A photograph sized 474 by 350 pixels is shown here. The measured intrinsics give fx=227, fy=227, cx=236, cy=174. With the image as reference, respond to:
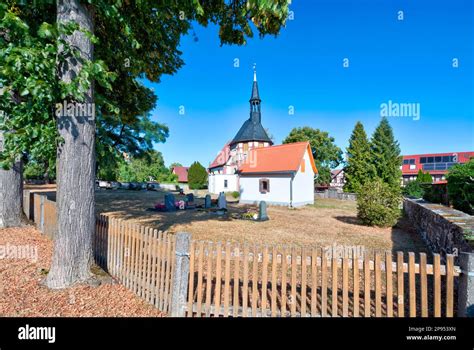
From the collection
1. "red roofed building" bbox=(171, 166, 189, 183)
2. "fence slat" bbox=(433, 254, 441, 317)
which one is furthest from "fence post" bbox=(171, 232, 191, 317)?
"red roofed building" bbox=(171, 166, 189, 183)

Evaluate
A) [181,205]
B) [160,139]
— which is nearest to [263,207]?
[181,205]

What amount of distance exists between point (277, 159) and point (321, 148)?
22.7 meters

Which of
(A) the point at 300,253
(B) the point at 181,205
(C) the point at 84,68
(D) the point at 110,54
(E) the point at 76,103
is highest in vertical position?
(D) the point at 110,54

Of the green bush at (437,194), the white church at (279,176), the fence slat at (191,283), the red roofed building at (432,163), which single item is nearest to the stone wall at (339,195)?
the white church at (279,176)

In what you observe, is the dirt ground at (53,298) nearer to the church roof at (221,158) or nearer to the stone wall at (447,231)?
the stone wall at (447,231)

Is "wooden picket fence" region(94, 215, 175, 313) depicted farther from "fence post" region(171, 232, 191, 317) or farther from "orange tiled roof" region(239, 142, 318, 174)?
"orange tiled roof" region(239, 142, 318, 174)

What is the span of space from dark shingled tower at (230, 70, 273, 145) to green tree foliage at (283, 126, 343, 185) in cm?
600

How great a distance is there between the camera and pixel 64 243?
3.95m

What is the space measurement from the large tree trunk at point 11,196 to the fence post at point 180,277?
7845 mm

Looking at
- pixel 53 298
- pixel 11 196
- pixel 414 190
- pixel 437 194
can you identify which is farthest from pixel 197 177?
pixel 53 298

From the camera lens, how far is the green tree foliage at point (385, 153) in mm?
28547
